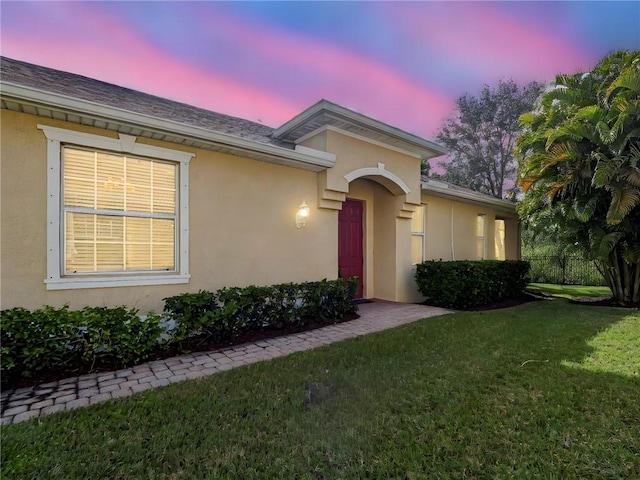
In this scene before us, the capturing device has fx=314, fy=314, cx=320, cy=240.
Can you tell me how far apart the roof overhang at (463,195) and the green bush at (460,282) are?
7.91ft

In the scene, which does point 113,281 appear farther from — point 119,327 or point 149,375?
point 149,375

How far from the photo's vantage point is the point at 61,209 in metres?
4.39

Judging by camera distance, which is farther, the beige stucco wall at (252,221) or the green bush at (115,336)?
the beige stucco wall at (252,221)

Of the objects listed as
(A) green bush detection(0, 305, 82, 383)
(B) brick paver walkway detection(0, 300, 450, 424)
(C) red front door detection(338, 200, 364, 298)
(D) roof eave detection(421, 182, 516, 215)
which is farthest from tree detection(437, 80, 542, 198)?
(A) green bush detection(0, 305, 82, 383)

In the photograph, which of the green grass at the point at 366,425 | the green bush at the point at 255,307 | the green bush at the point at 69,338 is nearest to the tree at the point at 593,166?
the green grass at the point at 366,425

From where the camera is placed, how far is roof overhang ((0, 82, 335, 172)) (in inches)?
153

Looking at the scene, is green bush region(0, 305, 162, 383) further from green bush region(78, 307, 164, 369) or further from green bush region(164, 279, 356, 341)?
green bush region(164, 279, 356, 341)

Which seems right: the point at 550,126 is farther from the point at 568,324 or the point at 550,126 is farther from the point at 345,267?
the point at 345,267

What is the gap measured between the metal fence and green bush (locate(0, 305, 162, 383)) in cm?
1722

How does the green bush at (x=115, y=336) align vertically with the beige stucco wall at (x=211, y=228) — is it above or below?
below

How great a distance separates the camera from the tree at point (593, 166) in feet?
22.7

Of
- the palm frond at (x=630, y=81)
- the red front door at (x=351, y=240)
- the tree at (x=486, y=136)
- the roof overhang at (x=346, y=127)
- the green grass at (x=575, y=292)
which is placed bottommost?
the green grass at (x=575, y=292)

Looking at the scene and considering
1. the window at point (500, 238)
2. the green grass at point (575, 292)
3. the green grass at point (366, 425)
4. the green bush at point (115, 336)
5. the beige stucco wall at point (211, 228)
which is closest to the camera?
the green grass at point (366, 425)

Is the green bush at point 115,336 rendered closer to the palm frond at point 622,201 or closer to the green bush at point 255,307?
the green bush at point 255,307
